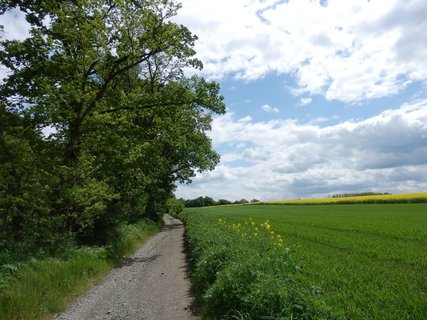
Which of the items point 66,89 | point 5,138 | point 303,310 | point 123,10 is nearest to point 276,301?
point 303,310

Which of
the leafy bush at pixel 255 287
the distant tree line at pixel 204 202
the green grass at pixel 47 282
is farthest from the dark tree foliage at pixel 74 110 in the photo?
the distant tree line at pixel 204 202

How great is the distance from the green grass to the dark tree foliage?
1.24 meters

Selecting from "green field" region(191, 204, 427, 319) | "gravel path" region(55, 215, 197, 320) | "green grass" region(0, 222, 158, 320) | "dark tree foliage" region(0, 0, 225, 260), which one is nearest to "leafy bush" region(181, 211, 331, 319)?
"green field" region(191, 204, 427, 319)

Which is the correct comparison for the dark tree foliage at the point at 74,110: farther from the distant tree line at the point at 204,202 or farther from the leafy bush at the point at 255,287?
the distant tree line at the point at 204,202

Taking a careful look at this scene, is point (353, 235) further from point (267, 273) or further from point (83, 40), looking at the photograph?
point (83, 40)

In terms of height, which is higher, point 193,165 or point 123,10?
point 123,10

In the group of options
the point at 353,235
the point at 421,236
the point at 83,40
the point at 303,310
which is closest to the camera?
the point at 303,310

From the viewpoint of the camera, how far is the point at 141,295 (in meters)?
11.6

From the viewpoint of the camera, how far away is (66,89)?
1421 centimetres

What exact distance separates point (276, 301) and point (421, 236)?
44.9 ft

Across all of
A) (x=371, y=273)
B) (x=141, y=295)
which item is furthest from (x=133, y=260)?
(x=371, y=273)

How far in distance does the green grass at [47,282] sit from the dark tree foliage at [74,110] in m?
1.24

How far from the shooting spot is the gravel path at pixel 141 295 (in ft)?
31.9

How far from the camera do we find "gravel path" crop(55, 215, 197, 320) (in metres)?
9.71
